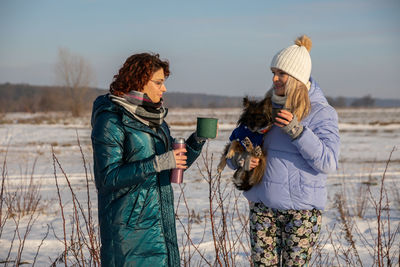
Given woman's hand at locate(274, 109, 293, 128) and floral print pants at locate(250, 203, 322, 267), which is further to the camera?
floral print pants at locate(250, 203, 322, 267)

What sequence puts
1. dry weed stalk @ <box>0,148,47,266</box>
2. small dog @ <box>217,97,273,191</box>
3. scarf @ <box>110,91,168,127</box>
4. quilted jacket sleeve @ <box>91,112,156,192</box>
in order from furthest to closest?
dry weed stalk @ <box>0,148,47,266</box> < small dog @ <box>217,97,273,191</box> < scarf @ <box>110,91,168,127</box> < quilted jacket sleeve @ <box>91,112,156,192</box>

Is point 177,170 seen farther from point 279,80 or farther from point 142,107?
point 279,80

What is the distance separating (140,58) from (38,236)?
3307 millimetres

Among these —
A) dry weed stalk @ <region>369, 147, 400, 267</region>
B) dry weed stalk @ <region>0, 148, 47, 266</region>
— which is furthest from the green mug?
dry weed stalk @ <region>0, 148, 47, 266</region>

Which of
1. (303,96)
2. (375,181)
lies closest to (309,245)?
(303,96)

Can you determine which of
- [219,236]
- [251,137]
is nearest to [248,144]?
[251,137]

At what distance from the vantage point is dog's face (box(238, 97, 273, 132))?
2176 millimetres

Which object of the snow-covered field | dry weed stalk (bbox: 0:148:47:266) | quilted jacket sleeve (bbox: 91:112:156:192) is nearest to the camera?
quilted jacket sleeve (bbox: 91:112:156:192)

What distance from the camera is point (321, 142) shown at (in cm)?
204

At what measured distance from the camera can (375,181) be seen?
7.59 m

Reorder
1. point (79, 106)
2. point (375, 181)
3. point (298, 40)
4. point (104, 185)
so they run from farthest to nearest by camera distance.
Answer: point (79, 106)
point (375, 181)
point (298, 40)
point (104, 185)

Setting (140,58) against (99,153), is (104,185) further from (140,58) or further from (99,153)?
(140,58)

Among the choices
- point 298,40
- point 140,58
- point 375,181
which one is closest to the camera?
point 140,58

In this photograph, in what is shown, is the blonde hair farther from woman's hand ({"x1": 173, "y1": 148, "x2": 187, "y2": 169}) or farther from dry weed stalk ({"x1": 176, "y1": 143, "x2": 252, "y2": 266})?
woman's hand ({"x1": 173, "y1": 148, "x2": 187, "y2": 169})
